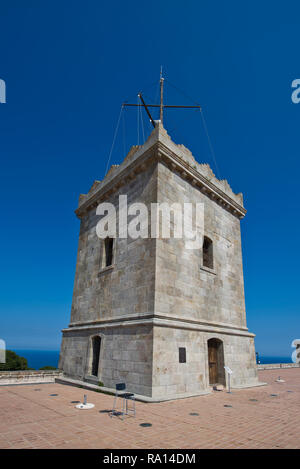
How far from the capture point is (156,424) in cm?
644

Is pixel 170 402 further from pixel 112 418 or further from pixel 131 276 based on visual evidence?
pixel 131 276

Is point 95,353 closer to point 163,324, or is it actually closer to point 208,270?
point 163,324

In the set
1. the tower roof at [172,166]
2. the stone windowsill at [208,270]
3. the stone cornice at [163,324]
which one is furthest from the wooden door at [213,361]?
the tower roof at [172,166]

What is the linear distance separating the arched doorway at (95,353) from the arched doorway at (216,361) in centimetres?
501

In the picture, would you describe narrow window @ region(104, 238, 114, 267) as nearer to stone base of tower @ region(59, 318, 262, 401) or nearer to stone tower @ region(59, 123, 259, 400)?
stone tower @ region(59, 123, 259, 400)

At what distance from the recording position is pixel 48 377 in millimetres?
14695

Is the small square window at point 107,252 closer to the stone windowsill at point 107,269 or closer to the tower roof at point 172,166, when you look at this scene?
the stone windowsill at point 107,269

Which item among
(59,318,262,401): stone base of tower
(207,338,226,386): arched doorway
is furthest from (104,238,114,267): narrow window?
(207,338,226,386): arched doorway

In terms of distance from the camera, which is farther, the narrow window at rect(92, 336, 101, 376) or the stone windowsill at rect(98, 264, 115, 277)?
the stone windowsill at rect(98, 264, 115, 277)

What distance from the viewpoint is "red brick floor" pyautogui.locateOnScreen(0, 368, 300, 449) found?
527cm

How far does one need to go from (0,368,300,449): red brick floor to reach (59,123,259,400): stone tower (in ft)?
4.61

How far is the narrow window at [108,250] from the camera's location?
14.2 metres

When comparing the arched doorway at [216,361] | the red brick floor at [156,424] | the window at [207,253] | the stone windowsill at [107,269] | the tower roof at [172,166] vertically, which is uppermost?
the tower roof at [172,166]
